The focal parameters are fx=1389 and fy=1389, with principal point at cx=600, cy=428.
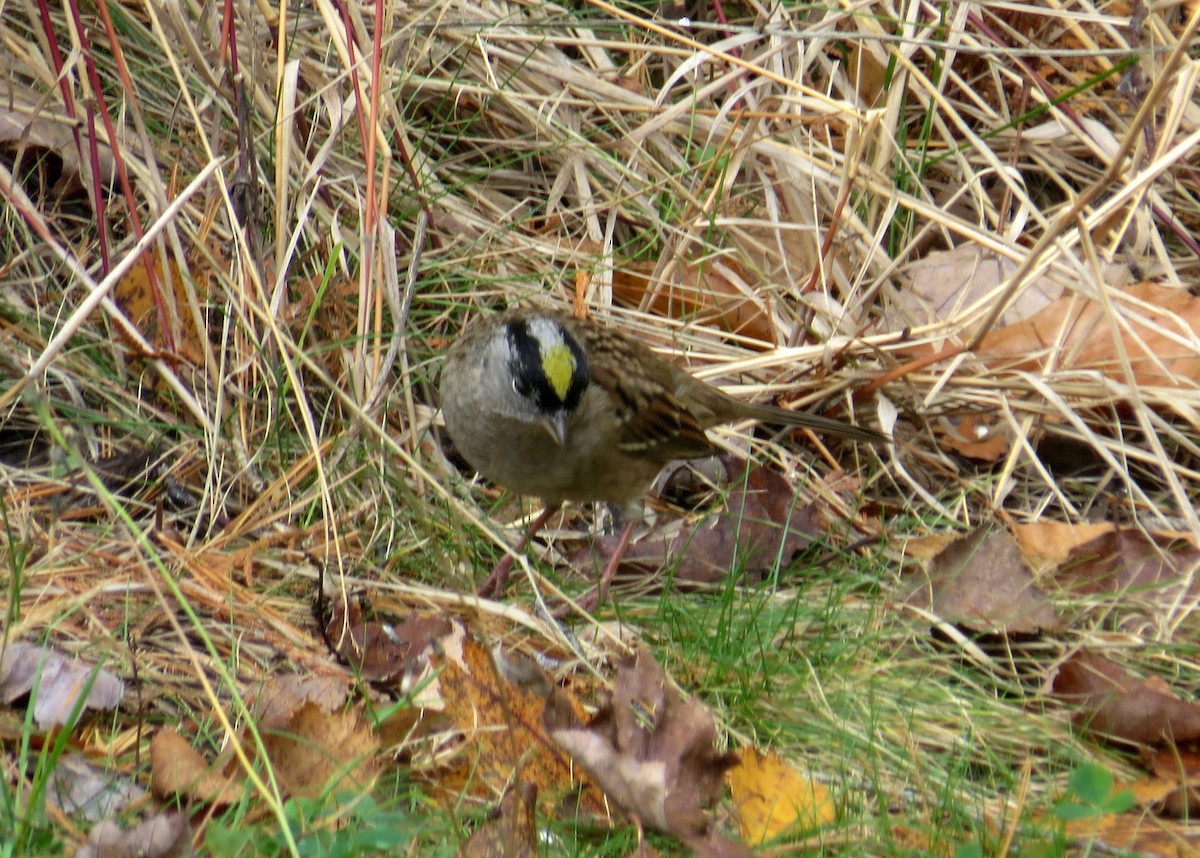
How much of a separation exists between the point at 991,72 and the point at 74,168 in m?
3.18

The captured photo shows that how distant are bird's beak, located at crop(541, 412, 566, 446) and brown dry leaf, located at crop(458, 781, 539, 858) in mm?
1364

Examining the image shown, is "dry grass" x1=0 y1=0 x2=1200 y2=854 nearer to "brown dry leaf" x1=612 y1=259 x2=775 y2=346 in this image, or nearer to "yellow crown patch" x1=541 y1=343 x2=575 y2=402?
"brown dry leaf" x1=612 y1=259 x2=775 y2=346

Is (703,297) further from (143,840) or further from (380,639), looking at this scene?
(143,840)

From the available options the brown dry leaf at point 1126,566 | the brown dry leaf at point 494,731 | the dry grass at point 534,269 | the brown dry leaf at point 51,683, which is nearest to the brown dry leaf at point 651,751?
the brown dry leaf at point 494,731

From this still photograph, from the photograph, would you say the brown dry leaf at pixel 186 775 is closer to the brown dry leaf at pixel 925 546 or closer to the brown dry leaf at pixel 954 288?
the brown dry leaf at pixel 925 546

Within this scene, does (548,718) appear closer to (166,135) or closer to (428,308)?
(428,308)

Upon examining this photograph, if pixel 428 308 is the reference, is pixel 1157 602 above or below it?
below

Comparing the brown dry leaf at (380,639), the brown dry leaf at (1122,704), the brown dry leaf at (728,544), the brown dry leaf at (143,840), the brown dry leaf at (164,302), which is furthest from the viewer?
the brown dry leaf at (164,302)

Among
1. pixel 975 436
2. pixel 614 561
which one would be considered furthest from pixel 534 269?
pixel 975 436

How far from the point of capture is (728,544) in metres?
3.90

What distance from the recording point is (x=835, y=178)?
4625 millimetres

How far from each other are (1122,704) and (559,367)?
160 cm

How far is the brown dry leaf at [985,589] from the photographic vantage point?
3461mm

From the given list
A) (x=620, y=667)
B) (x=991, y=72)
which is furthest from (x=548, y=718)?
(x=991, y=72)
